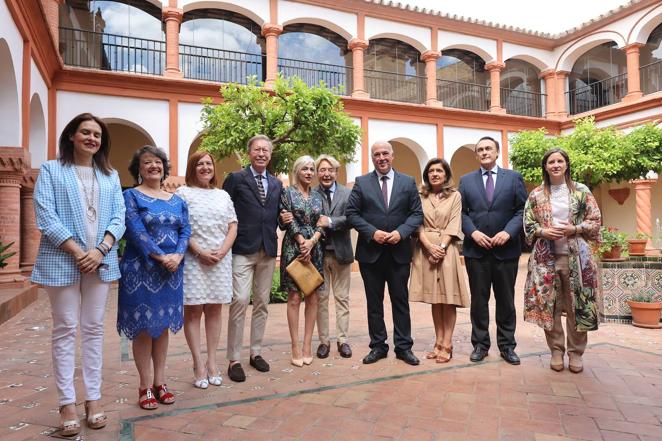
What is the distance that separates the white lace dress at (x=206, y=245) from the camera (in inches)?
135

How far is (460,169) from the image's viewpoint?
18594 millimetres

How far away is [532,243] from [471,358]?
3.64 ft

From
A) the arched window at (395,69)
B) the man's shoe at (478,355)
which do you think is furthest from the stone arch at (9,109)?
the arched window at (395,69)

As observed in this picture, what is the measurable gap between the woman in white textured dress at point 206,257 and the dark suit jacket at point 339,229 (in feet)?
3.25

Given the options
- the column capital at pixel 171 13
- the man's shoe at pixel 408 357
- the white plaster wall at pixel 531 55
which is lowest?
the man's shoe at pixel 408 357

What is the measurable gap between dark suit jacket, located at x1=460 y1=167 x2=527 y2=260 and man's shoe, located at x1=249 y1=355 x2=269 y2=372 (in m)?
1.96

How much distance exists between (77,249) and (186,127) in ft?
32.9

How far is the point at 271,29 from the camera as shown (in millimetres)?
13180

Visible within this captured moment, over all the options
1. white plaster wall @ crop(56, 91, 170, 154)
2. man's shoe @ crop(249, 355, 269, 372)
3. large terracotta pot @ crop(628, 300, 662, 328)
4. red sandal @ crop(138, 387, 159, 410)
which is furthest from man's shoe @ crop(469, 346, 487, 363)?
white plaster wall @ crop(56, 91, 170, 154)

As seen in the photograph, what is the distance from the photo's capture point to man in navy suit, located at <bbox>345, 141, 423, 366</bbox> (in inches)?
161

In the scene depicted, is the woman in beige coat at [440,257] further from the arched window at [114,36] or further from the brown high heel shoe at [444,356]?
the arched window at [114,36]

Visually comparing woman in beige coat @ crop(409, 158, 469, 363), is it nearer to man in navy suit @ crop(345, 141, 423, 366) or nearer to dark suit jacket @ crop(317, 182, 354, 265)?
man in navy suit @ crop(345, 141, 423, 366)

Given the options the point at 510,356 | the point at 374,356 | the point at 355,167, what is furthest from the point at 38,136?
the point at 510,356

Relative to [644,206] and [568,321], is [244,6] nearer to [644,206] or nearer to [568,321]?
[568,321]
